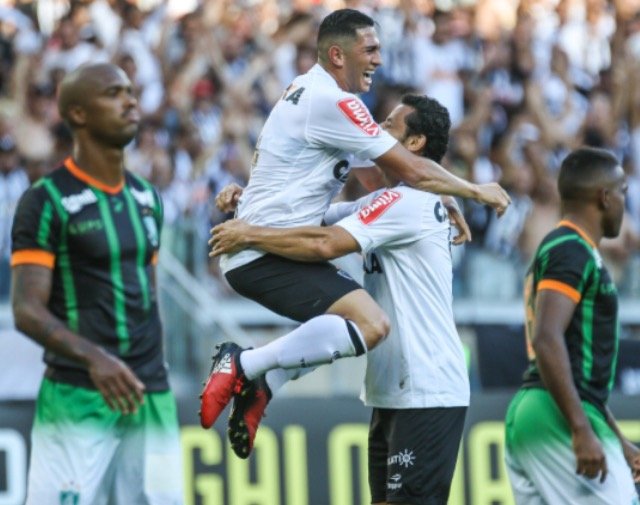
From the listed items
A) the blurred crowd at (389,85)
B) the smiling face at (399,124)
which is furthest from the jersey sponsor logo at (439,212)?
the blurred crowd at (389,85)

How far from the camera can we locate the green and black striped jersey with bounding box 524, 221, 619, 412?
659cm

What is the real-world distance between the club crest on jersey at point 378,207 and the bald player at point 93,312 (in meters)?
1.19

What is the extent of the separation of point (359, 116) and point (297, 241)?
65cm

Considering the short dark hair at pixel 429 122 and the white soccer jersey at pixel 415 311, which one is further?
the short dark hair at pixel 429 122

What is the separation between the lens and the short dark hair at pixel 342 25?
269 inches

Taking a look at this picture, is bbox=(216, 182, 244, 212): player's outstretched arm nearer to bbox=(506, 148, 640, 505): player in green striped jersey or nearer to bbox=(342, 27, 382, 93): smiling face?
bbox=(342, 27, 382, 93): smiling face

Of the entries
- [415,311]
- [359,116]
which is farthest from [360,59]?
[415,311]

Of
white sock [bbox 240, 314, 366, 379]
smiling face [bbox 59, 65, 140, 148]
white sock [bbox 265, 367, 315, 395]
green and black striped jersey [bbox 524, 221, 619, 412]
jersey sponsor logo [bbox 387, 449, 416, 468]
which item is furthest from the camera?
smiling face [bbox 59, 65, 140, 148]

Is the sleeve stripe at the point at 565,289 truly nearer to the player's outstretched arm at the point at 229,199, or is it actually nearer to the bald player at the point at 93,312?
the player's outstretched arm at the point at 229,199

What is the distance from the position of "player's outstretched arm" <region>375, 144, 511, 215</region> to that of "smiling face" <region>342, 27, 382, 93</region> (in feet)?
1.45

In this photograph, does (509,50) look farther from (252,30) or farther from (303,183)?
(303,183)

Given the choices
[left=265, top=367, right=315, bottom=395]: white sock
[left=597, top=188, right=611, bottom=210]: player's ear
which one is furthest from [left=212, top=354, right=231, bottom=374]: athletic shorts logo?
[left=597, top=188, right=611, bottom=210]: player's ear

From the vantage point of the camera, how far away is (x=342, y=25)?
685 centimetres

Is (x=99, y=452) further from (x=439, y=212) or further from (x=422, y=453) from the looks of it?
(x=439, y=212)
